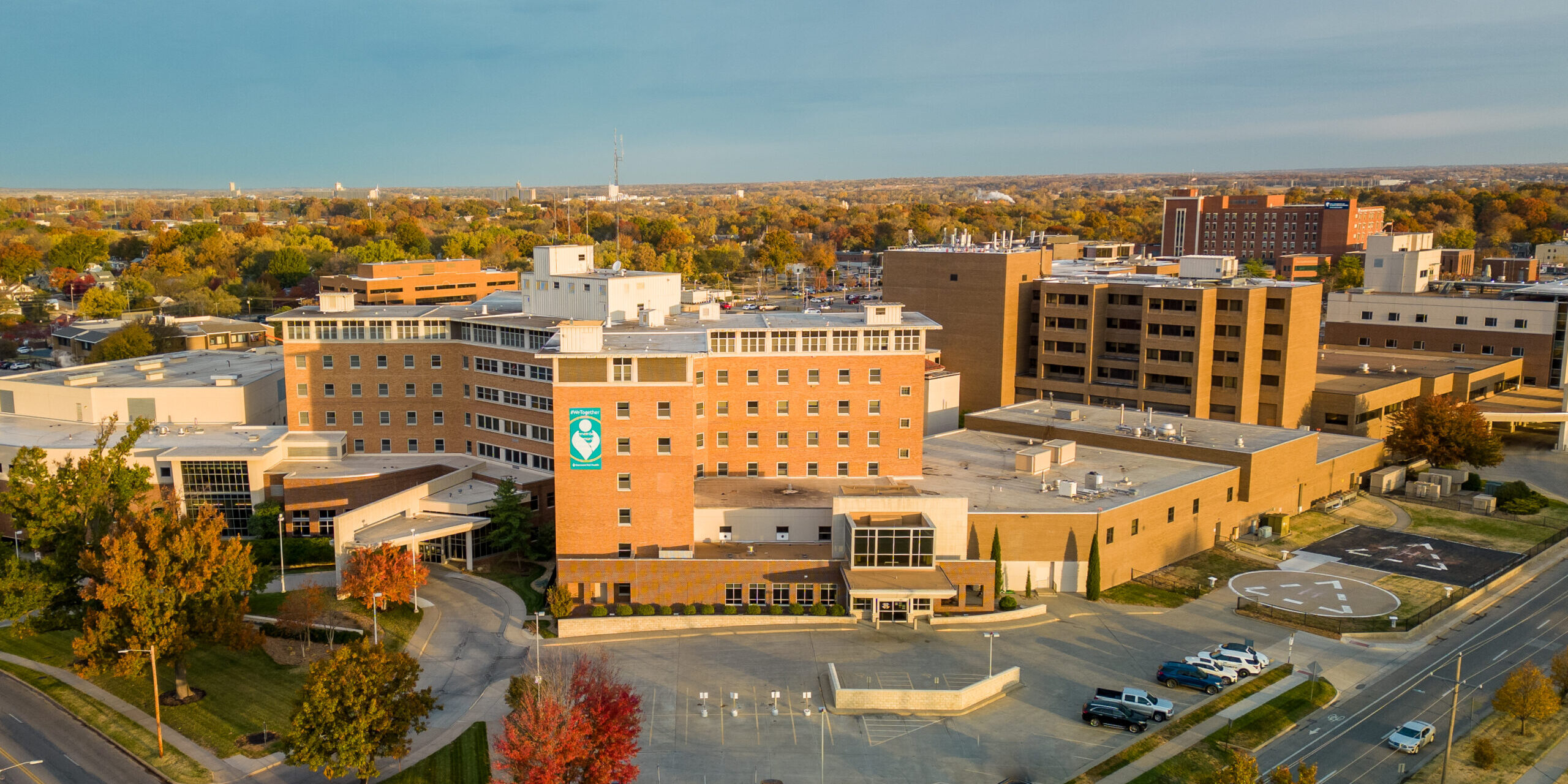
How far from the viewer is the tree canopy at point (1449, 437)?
295 ft

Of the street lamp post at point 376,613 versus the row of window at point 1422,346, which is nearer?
the street lamp post at point 376,613

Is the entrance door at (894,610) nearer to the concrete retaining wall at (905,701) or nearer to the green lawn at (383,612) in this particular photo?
the concrete retaining wall at (905,701)

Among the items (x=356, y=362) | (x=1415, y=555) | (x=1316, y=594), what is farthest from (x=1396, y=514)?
(x=356, y=362)

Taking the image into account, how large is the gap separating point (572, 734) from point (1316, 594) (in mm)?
47497

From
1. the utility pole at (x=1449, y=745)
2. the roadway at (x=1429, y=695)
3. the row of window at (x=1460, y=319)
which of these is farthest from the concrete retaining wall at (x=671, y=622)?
the row of window at (x=1460, y=319)

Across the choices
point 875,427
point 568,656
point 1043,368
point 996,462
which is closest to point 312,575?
point 568,656

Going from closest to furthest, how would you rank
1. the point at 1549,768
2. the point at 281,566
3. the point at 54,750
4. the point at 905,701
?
the point at 1549,768
the point at 54,750
the point at 905,701
the point at 281,566

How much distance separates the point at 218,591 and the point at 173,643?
9.74ft

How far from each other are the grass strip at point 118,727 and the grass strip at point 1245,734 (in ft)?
126

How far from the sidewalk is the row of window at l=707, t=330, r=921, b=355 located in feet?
99.5

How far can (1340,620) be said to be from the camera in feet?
204

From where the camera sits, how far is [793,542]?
6688 cm

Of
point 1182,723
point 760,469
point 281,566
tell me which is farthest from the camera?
point 760,469

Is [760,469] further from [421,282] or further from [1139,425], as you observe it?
[421,282]
